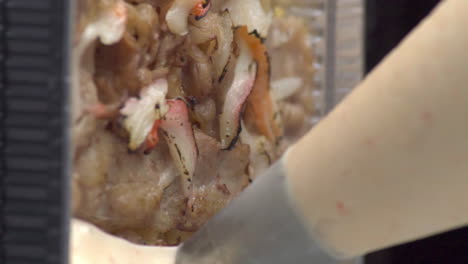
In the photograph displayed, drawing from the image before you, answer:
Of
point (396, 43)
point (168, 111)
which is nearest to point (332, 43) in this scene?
point (396, 43)

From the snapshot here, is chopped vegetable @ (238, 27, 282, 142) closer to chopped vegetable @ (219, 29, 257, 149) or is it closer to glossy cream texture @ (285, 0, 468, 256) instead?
chopped vegetable @ (219, 29, 257, 149)

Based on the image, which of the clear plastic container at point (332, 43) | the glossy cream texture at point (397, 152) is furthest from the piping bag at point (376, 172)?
the clear plastic container at point (332, 43)

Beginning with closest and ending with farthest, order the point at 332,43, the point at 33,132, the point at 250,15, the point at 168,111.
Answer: the point at 33,132, the point at 168,111, the point at 250,15, the point at 332,43

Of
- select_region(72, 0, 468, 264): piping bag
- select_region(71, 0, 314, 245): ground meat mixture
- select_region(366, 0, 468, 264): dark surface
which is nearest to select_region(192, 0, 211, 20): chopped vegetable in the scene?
select_region(71, 0, 314, 245): ground meat mixture

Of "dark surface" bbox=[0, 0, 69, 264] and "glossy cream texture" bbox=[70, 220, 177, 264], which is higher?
"dark surface" bbox=[0, 0, 69, 264]

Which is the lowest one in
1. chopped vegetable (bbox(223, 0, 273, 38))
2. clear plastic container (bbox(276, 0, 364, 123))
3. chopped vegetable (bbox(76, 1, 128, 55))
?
clear plastic container (bbox(276, 0, 364, 123))

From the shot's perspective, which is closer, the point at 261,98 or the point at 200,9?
the point at 200,9

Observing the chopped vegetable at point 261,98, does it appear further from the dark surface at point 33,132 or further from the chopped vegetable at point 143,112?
the dark surface at point 33,132

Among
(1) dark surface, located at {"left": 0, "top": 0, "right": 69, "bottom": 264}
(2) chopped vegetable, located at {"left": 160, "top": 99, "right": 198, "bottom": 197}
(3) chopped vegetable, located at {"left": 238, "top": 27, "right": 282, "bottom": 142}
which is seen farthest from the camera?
(3) chopped vegetable, located at {"left": 238, "top": 27, "right": 282, "bottom": 142}

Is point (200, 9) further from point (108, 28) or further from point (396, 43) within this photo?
point (396, 43)
